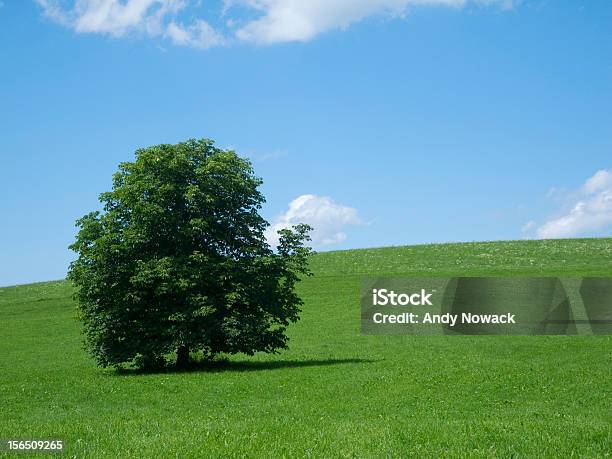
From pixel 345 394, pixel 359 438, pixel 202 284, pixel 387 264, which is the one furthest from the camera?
pixel 387 264

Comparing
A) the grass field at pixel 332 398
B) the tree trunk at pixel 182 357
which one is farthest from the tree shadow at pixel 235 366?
the tree trunk at pixel 182 357


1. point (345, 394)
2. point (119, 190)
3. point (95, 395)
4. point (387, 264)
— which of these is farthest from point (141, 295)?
point (387, 264)

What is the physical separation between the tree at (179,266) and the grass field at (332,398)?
2092mm

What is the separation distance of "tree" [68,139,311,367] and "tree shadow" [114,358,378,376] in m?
0.65

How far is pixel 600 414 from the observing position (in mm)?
23125

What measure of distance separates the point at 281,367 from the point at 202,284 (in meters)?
6.52

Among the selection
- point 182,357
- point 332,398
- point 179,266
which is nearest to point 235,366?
point 182,357

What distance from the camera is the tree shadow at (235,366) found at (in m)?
41.0

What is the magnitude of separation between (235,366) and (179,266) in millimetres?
7297

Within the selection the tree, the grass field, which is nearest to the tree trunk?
the tree

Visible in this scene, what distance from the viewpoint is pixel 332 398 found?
2903 centimetres

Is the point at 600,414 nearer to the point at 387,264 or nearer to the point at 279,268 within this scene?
the point at 279,268

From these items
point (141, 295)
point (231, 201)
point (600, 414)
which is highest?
point (231, 201)

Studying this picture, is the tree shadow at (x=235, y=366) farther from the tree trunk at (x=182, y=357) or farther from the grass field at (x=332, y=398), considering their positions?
the tree trunk at (x=182, y=357)
